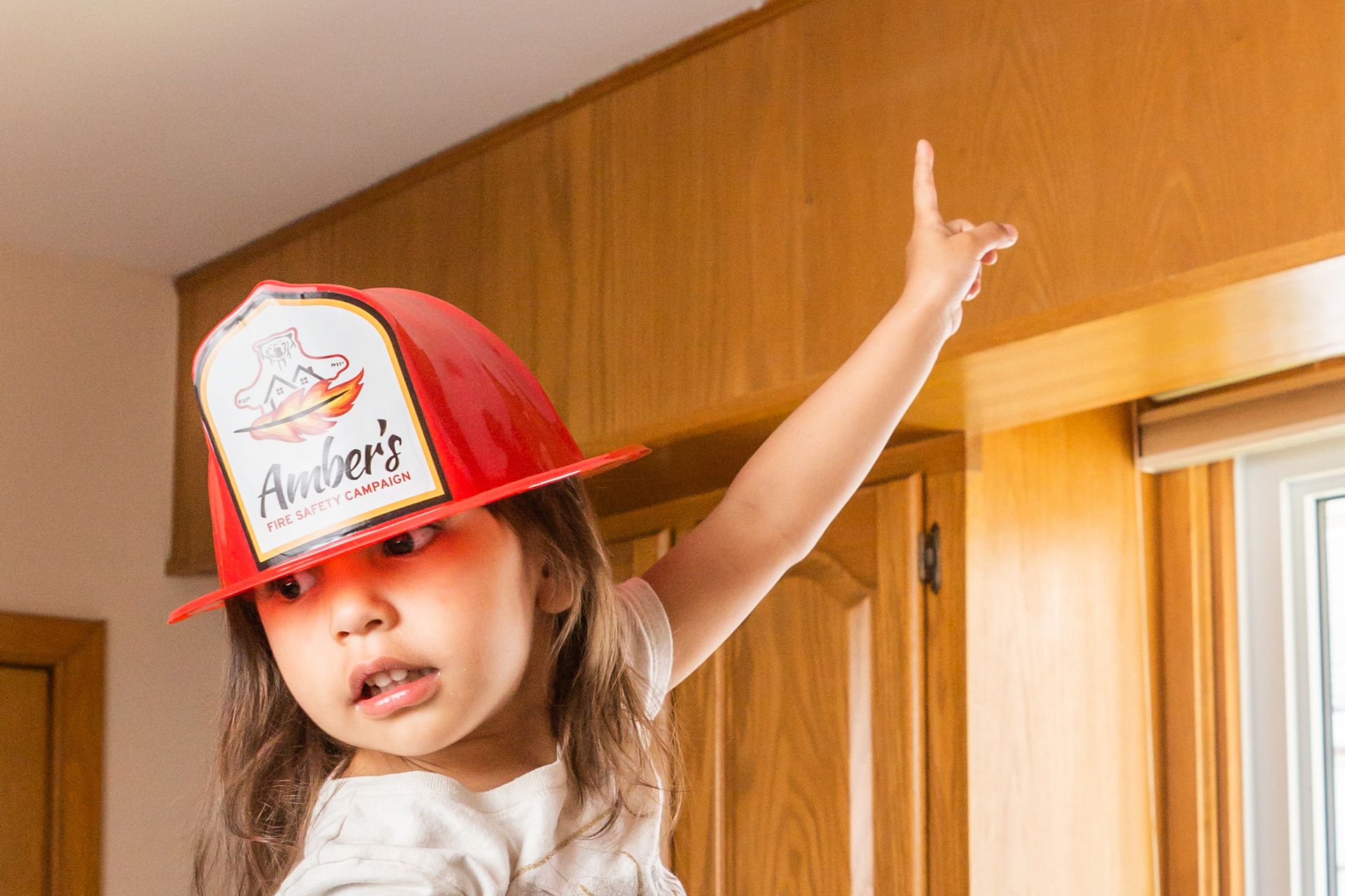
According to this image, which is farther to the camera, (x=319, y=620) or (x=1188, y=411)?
(x=1188, y=411)

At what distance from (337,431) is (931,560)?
111 centimetres

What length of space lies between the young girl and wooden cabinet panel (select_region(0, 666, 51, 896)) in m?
1.75

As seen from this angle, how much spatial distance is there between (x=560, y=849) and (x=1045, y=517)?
1.14 metres

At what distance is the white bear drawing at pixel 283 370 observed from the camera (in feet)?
2.60

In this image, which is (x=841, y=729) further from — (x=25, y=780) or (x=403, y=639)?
(x=25, y=780)

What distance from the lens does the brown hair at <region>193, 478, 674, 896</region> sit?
0.88 meters

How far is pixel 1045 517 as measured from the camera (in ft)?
6.04

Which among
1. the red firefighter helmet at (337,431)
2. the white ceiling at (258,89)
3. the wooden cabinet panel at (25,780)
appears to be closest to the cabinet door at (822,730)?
the white ceiling at (258,89)

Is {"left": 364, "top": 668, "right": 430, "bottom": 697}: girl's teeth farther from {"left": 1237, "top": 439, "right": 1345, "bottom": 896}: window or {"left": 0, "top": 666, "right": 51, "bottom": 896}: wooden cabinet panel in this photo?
{"left": 0, "top": 666, "right": 51, "bottom": 896}: wooden cabinet panel

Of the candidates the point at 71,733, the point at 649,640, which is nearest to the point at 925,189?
the point at 649,640

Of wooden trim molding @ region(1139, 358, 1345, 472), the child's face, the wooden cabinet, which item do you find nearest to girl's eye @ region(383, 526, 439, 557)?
the child's face

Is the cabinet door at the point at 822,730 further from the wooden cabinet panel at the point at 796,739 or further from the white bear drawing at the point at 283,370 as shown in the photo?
the white bear drawing at the point at 283,370

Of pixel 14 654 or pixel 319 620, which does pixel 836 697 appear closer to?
pixel 319 620

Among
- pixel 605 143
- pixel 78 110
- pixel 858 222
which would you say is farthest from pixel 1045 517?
pixel 78 110
